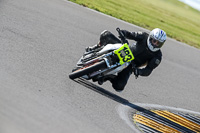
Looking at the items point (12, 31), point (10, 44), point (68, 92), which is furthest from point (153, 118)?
point (12, 31)

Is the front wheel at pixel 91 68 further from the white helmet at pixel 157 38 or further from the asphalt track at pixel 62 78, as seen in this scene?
the white helmet at pixel 157 38

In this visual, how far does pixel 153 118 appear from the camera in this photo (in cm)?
727

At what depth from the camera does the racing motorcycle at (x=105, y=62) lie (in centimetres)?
689

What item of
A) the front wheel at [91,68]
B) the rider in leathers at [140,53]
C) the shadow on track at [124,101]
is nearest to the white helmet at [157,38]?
the rider in leathers at [140,53]

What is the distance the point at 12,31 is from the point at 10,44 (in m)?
0.95

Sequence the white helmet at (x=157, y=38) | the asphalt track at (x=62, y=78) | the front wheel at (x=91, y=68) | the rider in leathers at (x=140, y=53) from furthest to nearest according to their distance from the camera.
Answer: the rider in leathers at (x=140, y=53)
the white helmet at (x=157, y=38)
the front wheel at (x=91, y=68)
the asphalt track at (x=62, y=78)

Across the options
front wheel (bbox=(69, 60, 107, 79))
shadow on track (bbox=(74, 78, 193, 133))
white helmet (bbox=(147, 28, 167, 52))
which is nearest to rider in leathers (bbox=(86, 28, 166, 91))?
white helmet (bbox=(147, 28, 167, 52))

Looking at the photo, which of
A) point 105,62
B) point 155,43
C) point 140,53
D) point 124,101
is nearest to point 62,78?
point 105,62

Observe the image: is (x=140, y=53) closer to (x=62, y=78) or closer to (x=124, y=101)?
Result: (x=124, y=101)

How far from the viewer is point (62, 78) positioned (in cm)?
729

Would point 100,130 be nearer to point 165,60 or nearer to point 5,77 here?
point 5,77

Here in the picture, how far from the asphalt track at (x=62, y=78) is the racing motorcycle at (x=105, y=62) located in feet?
0.95

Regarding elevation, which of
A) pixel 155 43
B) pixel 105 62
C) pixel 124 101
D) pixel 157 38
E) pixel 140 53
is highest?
pixel 157 38

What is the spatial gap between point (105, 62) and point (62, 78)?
3.20 feet
